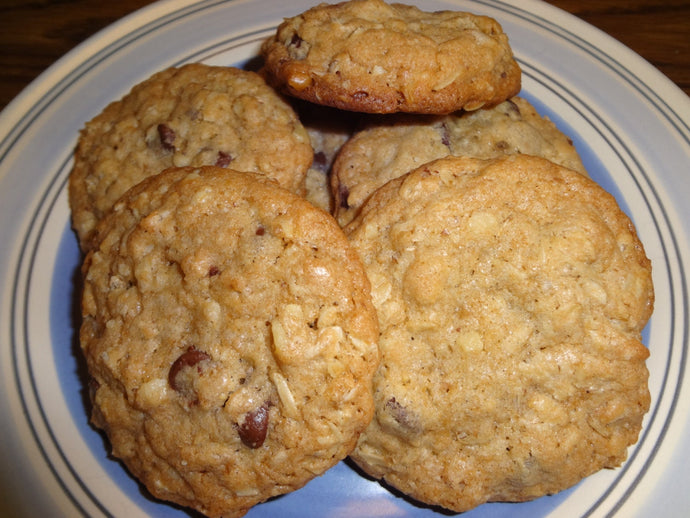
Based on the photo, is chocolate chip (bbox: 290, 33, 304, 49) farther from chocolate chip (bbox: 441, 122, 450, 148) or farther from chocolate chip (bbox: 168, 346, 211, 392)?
chocolate chip (bbox: 168, 346, 211, 392)

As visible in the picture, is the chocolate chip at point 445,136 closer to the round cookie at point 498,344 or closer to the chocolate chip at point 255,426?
the round cookie at point 498,344

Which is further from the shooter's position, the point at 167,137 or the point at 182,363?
the point at 167,137

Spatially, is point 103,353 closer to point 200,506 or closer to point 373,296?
point 200,506

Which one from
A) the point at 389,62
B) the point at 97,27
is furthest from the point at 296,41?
the point at 97,27

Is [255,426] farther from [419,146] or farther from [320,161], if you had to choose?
[320,161]

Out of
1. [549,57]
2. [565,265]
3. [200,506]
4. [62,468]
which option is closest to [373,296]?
[565,265]

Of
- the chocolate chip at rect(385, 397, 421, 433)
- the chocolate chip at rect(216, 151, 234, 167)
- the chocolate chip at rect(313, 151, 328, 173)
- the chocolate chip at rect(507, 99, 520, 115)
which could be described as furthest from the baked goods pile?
the chocolate chip at rect(313, 151, 328, 173)
